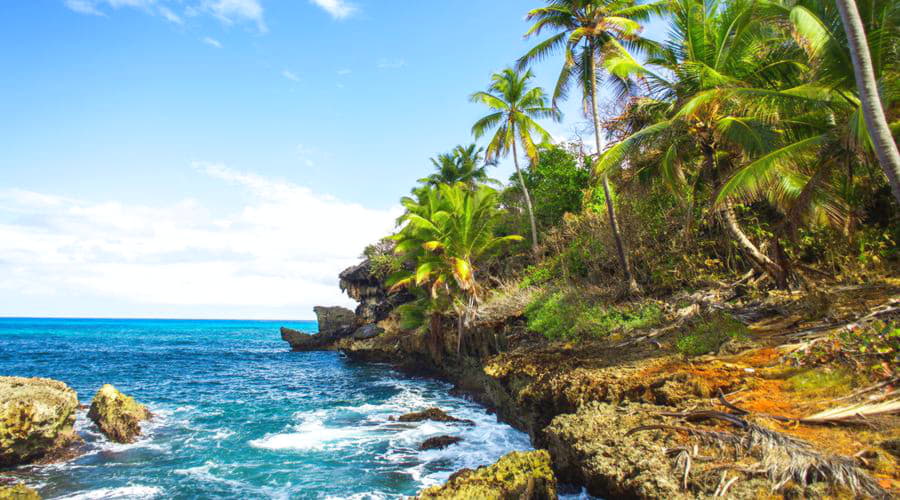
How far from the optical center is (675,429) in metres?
4.43

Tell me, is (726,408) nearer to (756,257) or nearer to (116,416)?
(756,257)

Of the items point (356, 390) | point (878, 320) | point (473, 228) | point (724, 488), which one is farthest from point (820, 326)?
point (356, 390)

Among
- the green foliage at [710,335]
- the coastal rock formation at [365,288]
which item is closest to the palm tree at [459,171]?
the coastal rock formation at [365,288]

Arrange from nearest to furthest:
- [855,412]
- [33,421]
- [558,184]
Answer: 1. [855,412]
2. [33,421]
3. [558,184]

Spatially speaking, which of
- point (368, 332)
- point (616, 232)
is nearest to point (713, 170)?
point (616, 232)

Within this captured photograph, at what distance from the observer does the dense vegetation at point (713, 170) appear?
7.29 meters

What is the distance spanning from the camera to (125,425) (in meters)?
11.5

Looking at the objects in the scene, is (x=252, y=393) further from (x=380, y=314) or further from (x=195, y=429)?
(x=380, y=314)

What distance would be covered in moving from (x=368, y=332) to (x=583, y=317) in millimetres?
27680

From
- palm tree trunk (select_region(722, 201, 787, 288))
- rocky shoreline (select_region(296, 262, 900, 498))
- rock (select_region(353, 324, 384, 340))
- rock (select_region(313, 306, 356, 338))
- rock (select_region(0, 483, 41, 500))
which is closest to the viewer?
rocky shoreline (select_region(296, 262, 900, 498))

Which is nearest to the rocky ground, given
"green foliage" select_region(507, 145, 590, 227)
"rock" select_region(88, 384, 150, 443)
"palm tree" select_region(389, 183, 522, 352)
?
"palm tree" select_region(389, 183, 522, 352)

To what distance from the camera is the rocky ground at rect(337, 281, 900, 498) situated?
336cm

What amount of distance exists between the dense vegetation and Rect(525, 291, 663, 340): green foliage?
0.17 ft

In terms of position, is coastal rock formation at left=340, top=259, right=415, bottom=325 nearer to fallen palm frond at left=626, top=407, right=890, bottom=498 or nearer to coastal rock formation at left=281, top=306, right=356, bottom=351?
coastal rock formation at left=281, top=306, right=356, bottom=351
